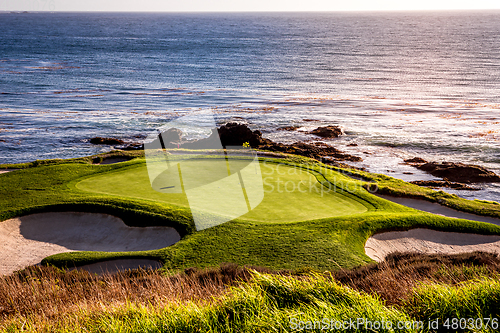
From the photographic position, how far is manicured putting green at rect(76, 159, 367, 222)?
9914mm

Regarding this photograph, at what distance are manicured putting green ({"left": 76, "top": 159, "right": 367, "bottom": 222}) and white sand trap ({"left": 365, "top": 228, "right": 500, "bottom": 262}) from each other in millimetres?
1239

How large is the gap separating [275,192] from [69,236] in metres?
6.15

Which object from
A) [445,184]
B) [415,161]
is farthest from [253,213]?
[415,161]

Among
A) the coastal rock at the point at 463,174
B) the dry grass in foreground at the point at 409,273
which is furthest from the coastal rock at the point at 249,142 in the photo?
the dry grass in foreground at the point at 409,273

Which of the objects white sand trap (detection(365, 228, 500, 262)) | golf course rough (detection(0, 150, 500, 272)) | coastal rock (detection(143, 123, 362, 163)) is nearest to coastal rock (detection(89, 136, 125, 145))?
coastal rock (detection(143, 123, 362, 163))

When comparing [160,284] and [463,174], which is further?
[463,174]

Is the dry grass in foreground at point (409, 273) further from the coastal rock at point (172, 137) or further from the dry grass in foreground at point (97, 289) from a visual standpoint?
the coastal rock at point (172, 137)

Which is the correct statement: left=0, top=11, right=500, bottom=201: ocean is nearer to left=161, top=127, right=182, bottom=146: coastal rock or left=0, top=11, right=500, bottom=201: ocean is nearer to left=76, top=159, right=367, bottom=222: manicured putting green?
left=161, top=127, right=182, bottom=146: coastal rock

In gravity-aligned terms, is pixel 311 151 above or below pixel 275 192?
below

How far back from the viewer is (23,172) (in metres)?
13.3

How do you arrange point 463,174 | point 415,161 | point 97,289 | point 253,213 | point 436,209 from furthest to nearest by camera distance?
1. point 415,161
2. point 463,174
3. point 436,209
4. point 253,213
5. point 97,289

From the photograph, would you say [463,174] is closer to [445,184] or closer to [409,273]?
[445,184]

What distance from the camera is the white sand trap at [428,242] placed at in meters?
9.38

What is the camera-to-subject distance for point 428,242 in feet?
32.1
